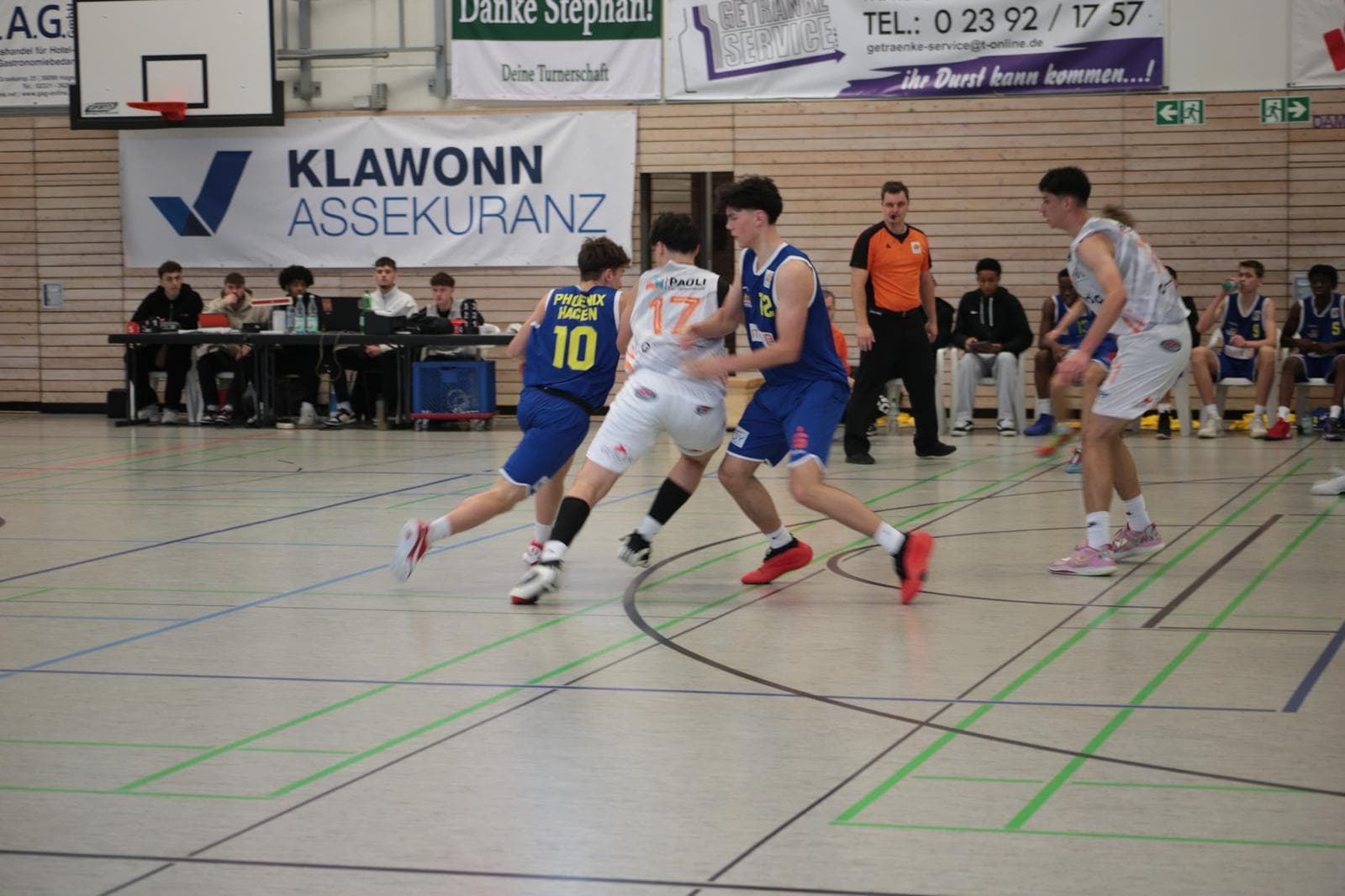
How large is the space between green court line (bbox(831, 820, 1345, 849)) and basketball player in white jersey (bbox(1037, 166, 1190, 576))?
12.2 feet

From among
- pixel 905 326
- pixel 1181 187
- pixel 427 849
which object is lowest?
pixel 427 849

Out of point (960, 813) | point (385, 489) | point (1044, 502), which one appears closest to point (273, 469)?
point (385, 489)

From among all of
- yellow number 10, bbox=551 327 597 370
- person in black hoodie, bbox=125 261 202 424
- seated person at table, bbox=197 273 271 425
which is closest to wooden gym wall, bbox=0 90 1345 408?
person in black hoodie, bbox=125 261 202 424

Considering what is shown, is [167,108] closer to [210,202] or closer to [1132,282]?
[210,202]

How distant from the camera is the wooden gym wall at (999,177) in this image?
1706cm

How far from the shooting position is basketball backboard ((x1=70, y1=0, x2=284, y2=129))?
719 inches

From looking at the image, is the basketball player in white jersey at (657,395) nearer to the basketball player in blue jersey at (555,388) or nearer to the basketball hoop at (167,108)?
the basketball player in blue jersey at (555,388)

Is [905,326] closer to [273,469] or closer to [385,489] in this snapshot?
[385,489]

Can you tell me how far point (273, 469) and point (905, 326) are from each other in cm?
520

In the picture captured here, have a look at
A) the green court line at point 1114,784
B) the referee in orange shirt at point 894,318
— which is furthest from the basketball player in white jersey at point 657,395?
the referee in orange shirt at point 894,318

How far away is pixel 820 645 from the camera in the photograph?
599cm

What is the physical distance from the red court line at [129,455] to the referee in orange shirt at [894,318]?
618 centimetres

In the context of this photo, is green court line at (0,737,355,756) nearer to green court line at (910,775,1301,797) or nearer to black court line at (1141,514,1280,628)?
green court line at (910,775,1301,797)

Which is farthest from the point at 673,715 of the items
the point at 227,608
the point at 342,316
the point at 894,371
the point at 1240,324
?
the point at 342,316
